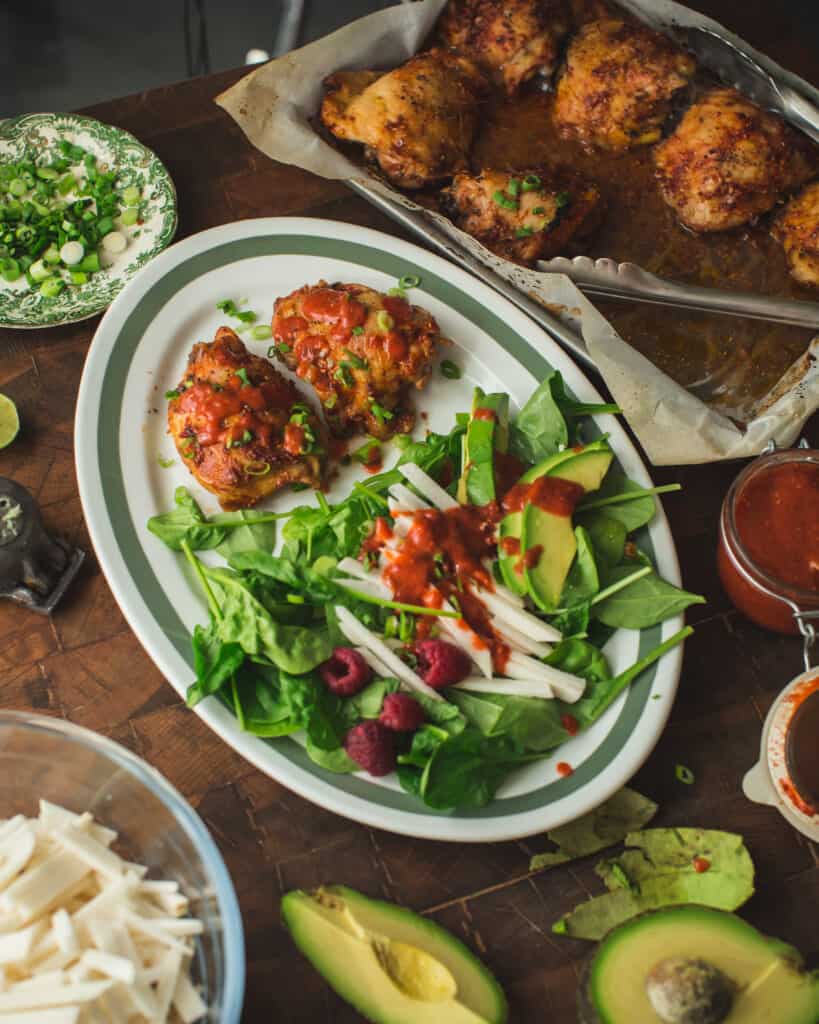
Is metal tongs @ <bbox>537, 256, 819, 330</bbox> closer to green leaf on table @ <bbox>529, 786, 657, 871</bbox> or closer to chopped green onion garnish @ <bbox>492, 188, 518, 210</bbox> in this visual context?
chopped green onion garnish @ <bbox>492, 188, 518, 210</bbox>

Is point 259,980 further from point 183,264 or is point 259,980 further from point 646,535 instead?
point 183,264

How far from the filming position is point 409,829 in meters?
2.82

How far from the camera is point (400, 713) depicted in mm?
2836

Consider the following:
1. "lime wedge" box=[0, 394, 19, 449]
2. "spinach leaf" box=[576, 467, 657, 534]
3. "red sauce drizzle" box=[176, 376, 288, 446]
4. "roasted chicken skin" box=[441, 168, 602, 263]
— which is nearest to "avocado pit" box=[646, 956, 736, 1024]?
"spinach leaf" box=[576, 467, 657, 534]

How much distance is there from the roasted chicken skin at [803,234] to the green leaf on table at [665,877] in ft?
6.30

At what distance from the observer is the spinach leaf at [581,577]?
3074 mm

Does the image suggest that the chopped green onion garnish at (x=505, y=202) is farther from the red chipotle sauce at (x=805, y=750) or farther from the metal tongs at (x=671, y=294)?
the red chipotle sauce at (x=805, y=750)

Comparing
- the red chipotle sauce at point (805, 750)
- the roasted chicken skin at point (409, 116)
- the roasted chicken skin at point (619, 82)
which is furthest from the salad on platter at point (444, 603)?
the roasted chicken skin at point (619, 82)

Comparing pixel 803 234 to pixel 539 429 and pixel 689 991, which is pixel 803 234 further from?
pixel 689 991

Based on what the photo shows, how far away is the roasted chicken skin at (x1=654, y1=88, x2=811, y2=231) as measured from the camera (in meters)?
3.66

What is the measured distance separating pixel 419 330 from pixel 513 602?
0.89m

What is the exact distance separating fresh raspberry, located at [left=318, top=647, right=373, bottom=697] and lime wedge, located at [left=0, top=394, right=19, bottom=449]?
1.26 m

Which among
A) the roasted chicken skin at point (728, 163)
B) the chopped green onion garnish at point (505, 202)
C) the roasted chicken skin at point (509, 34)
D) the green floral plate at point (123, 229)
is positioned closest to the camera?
the green floral plate at point (123, 229)

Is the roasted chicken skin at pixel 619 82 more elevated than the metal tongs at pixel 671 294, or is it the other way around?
the roasted chicken skin at pixel 619 82
